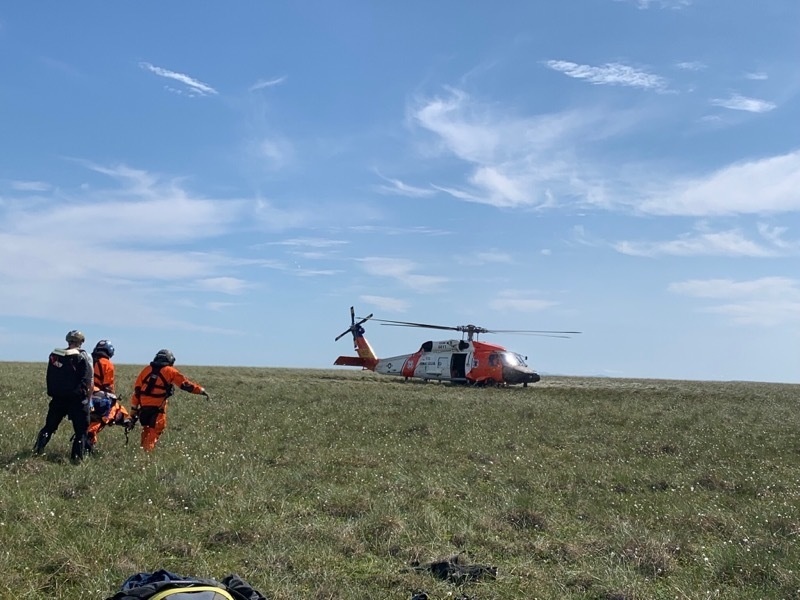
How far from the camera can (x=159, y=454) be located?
10914mm

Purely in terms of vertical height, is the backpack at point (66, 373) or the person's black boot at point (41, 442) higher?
the backpack at point (66, 373)

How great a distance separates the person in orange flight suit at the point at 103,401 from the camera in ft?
36.5

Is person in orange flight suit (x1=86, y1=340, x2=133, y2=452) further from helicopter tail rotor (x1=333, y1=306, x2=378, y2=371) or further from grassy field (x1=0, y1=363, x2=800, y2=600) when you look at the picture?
helicopter tail rotor (x1=333, y1=306, x2=378, y2=371)

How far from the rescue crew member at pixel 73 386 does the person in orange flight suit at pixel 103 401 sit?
32cm

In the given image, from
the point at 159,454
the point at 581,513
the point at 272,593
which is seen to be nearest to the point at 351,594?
the point at 272,593

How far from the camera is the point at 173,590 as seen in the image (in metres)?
4.21

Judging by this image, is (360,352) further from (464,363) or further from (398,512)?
(398,512)

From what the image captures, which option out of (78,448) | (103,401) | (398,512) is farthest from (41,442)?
(398,512)

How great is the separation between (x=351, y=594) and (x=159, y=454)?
21.7ft

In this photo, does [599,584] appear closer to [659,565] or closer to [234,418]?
[659,565]

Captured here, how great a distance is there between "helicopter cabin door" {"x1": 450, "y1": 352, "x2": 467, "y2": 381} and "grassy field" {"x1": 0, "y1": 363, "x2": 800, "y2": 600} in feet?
71.5

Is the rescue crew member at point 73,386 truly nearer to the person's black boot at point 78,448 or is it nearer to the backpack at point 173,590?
the person's black boot at point 78,448

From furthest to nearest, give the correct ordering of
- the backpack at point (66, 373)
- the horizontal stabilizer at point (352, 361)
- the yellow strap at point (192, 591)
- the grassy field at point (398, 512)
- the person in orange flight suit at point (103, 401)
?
the horizontal stabilizer at point (352, 361)
the person in orange flight suit at point (103, 401)
the backpack at point (66, 373)
the grassy field at point (398, 512)
the yellow strap at point (192, 591)

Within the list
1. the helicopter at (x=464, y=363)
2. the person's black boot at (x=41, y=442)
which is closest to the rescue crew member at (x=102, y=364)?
the person's black boot at (x=41, y=442)
